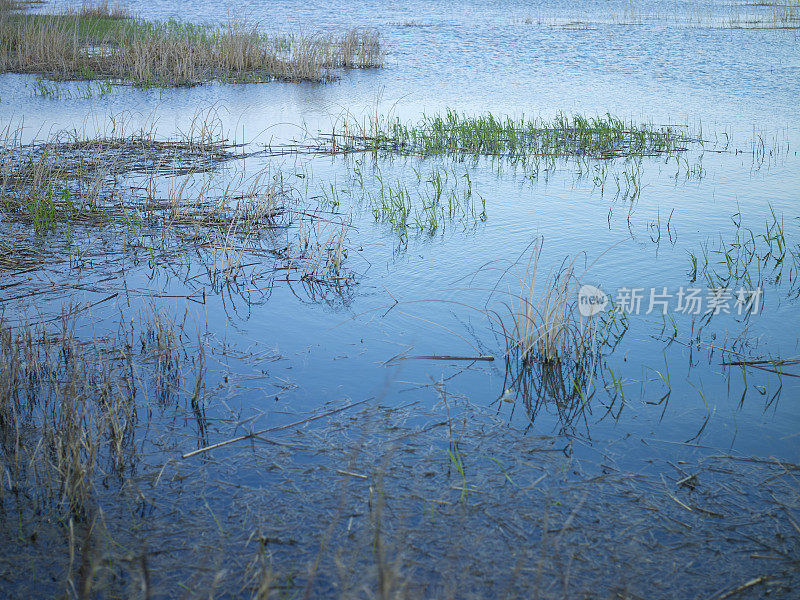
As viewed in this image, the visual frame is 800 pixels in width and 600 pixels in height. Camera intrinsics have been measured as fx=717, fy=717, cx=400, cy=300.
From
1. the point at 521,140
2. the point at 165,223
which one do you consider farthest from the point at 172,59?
the point at 165,223

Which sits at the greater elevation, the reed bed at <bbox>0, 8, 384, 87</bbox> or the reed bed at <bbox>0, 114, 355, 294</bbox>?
the reed bed at <bbox>0, 8, 384, 87</bbox>

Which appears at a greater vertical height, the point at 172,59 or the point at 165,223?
the point at 172,59

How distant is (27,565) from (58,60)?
704 inches

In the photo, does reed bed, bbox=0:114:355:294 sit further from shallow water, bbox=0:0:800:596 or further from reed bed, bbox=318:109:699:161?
reed bed, bbox=318:109:699:161

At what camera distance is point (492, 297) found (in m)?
5.59

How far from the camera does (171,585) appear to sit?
8.77 ft

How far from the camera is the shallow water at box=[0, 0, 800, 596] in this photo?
3750 mm

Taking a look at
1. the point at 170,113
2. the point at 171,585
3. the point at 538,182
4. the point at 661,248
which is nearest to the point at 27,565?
the point at 171,585

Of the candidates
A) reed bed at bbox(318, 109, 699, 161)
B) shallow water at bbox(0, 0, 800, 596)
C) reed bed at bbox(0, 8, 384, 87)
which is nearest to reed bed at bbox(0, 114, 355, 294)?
shallow water at bbox(0, 0, 800, 596)

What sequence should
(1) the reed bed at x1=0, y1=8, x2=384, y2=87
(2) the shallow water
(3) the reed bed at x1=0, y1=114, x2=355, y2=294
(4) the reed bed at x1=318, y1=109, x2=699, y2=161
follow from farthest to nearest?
(1) the reed bed at x1=0, y1=8, x2=384, y2=87, (4) the reed bed at x1=318, y1=109, x2=699, y2=161, (3) the reed bed at x1=0, y1=114, x2=355, y2=294, (2) the shallow water

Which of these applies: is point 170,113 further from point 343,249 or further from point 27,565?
point 27,565

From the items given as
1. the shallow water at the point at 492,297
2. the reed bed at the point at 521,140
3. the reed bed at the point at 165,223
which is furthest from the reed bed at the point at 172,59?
the reed bed at the point at 165,223

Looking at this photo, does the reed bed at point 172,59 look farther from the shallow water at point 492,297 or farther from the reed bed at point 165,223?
the reed bed at point 165,223

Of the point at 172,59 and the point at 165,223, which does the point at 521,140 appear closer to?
the point at 165,223
